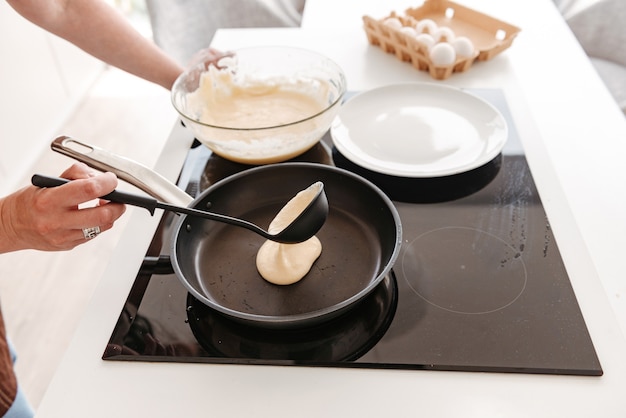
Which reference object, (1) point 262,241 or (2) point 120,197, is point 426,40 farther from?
(2) point 120,197

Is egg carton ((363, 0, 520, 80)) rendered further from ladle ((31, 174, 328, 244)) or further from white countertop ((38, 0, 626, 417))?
ladle ((31, 174, 328, 244))

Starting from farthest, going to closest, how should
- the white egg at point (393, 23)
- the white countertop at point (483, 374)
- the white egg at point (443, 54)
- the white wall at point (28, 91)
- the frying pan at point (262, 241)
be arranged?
the white wall at point (28, 91) < the white egg at point (393, 23) < the white egg at point (443, 54) < the frying pan at point (262, 241) < the white countertop at point (483, 374)

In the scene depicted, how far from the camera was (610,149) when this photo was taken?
1.00m

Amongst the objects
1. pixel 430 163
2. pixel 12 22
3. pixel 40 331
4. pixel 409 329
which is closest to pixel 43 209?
pixel 409 329

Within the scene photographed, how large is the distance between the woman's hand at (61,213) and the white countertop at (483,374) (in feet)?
0.32

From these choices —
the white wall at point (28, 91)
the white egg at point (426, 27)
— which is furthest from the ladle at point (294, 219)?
the white wall at point (28, 91)

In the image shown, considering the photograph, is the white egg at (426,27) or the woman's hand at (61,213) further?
the white egg at (426,27)

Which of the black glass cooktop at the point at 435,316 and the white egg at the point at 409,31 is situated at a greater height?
the white egg at the point at 409,31

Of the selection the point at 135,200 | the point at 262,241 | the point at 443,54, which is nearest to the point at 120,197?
the point at 135,200

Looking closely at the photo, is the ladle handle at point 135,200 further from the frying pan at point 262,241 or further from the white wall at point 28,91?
the white wall at point 28,91

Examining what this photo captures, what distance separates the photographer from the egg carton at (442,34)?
1.23m

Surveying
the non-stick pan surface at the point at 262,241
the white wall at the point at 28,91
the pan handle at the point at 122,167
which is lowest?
the white wall at the point at 28,91

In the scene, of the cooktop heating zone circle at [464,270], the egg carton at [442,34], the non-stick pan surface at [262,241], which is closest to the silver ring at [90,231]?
the non-stick pan surface at [262,241]

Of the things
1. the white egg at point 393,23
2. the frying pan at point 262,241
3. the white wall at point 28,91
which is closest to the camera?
the frying pan at point 262,241
